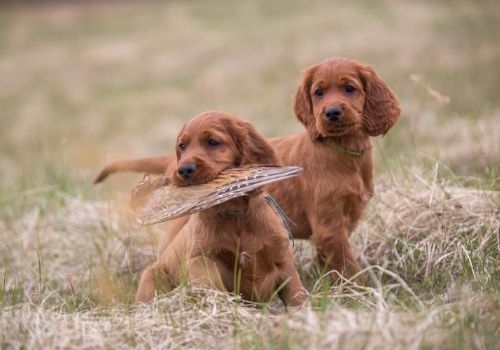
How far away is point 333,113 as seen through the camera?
4.09 meters

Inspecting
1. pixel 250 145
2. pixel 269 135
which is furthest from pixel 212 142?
pixel 269 135

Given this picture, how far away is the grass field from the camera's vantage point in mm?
3348

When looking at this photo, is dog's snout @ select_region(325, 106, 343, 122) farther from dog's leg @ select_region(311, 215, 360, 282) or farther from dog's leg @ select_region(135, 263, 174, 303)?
dog's leg @ select_region(135, 263, 174, 303)

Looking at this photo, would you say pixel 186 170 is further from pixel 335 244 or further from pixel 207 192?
pixel 335 244

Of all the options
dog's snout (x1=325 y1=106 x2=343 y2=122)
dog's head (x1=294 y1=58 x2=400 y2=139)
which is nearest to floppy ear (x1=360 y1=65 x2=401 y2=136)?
dog's head (x1=294 y1=58 x2=400 y2=139)

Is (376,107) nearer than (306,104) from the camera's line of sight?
Yes

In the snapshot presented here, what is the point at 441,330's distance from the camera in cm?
309

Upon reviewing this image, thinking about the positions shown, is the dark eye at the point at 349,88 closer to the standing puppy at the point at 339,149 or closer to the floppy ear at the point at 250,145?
the standing puppy at the point at 339,149

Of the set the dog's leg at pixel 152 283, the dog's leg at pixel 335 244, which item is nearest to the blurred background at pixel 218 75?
the dog's leg at pixel 335 244

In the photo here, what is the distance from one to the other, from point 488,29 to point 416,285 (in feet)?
33.4

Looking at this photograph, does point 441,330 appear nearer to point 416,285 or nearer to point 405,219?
point 416,285

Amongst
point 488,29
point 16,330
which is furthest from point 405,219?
point 488,29

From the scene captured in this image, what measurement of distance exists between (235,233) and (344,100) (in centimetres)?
100

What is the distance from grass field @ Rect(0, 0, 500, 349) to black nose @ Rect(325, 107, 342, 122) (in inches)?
A: 34.7
